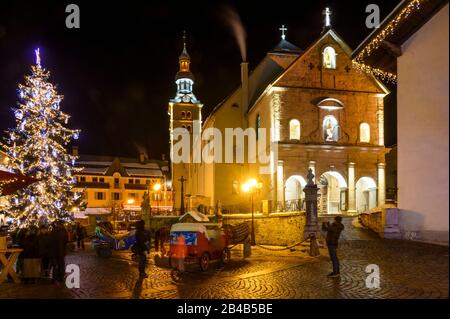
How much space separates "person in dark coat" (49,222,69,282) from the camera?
13156 millimetres

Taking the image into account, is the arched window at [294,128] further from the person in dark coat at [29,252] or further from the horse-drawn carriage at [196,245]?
the person in dark coat at [29,252]

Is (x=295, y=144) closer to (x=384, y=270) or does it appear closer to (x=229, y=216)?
(x=229, y=216)

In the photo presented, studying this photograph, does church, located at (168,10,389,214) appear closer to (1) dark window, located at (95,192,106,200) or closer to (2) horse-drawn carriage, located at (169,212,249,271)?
(2) horse-drawn carriage, located at (169,212,249,271)

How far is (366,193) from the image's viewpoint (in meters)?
36.5

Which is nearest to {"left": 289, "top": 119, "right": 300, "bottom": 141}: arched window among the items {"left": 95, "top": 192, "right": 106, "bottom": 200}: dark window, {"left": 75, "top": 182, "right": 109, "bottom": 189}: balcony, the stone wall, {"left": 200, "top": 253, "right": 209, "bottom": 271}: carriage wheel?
the stone wall

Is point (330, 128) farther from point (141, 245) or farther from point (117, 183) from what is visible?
point (117, 183)

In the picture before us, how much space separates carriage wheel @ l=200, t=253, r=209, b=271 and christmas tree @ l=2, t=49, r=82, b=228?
41.7ft

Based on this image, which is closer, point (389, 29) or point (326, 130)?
point (389, 29)

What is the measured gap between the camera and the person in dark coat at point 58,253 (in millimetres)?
13156

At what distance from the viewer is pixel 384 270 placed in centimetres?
860

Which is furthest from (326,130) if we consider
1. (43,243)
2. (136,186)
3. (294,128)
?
(136,186)

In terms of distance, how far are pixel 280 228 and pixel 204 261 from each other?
13.3 metres

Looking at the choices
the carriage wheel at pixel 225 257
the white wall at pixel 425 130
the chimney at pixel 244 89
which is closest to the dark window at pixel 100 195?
the chimney at pixel 244 89
